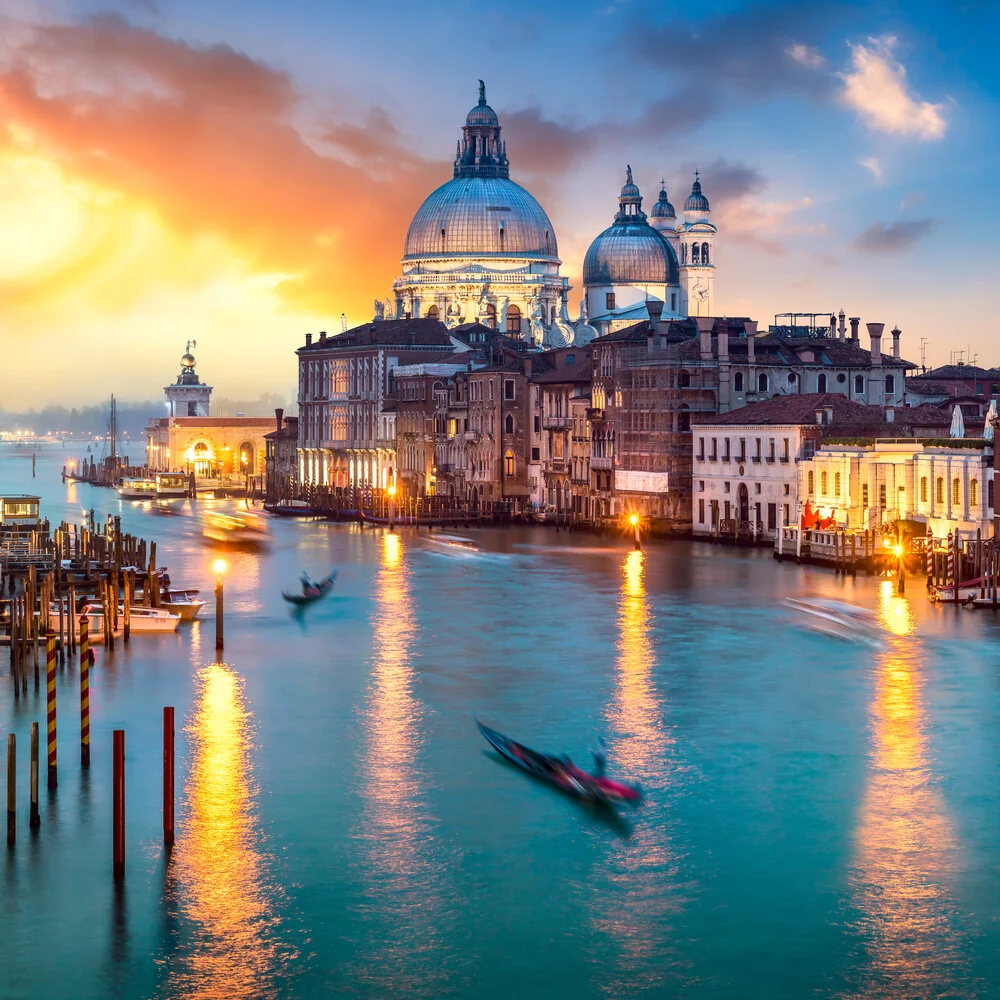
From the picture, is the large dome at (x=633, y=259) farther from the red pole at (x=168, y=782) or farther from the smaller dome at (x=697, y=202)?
the red pole at (x=168, y=782)

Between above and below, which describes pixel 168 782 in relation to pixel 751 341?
below

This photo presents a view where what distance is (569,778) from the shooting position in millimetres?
27891

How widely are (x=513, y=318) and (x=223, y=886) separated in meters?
127

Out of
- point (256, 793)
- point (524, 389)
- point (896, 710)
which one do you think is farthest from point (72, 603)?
point (524, 389)

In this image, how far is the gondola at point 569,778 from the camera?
2735cm

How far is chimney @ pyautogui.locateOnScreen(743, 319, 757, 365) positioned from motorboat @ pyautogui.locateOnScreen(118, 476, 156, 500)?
6748 cm

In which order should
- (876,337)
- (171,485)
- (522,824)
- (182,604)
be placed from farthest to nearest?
(171,485)
(876,337)
(182,604)
(522,824)

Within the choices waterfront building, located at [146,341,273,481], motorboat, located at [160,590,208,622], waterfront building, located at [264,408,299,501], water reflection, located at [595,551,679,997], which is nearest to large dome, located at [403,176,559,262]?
waterfront building, located at [264,408,299,501]

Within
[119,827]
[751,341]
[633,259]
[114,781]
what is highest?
[633,259]

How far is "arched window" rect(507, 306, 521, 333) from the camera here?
148 metres

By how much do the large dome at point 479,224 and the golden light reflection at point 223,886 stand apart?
390ft

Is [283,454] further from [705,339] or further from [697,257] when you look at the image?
[705,339]

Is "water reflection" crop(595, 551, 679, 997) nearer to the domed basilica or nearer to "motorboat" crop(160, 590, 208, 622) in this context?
"motorboat" crop(160, 590, 208, 622)

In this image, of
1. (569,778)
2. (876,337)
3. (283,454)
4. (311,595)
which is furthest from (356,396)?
(569,778)
